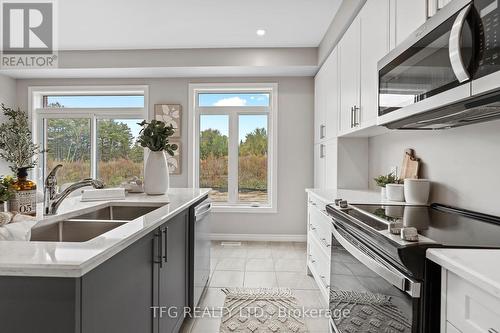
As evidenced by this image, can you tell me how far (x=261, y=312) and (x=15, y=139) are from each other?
4.40 m

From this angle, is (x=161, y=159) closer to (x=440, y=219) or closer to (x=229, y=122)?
(x=440, y=219)

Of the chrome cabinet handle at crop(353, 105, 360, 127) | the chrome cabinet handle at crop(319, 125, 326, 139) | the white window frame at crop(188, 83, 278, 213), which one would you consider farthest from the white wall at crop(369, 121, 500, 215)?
the white window frame at crop(188, 83, 278, 213)

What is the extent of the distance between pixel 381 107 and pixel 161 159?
1.70 meters

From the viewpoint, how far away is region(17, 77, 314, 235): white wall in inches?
180

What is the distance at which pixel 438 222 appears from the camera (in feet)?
4.50

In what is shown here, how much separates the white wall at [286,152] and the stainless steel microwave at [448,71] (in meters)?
2.80

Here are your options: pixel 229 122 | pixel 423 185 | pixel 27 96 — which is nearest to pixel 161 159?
pixel 423 185

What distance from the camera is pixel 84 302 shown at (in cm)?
88

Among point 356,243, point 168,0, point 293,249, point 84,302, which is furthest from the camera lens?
point 293,249

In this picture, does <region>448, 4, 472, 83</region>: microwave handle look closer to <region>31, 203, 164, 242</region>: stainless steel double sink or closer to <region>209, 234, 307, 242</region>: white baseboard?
<region>31, 203, 164, 242</region>: stainless steel double sink

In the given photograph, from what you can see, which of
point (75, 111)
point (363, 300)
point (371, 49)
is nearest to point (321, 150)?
point (371, 49)

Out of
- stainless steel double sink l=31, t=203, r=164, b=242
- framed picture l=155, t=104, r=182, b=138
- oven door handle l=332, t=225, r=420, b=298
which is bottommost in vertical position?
oven door handle l=332, t=225, r=420, b=298

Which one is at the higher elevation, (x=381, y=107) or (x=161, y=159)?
(x=381, y=107)

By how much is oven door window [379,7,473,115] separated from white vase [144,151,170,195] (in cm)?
171
